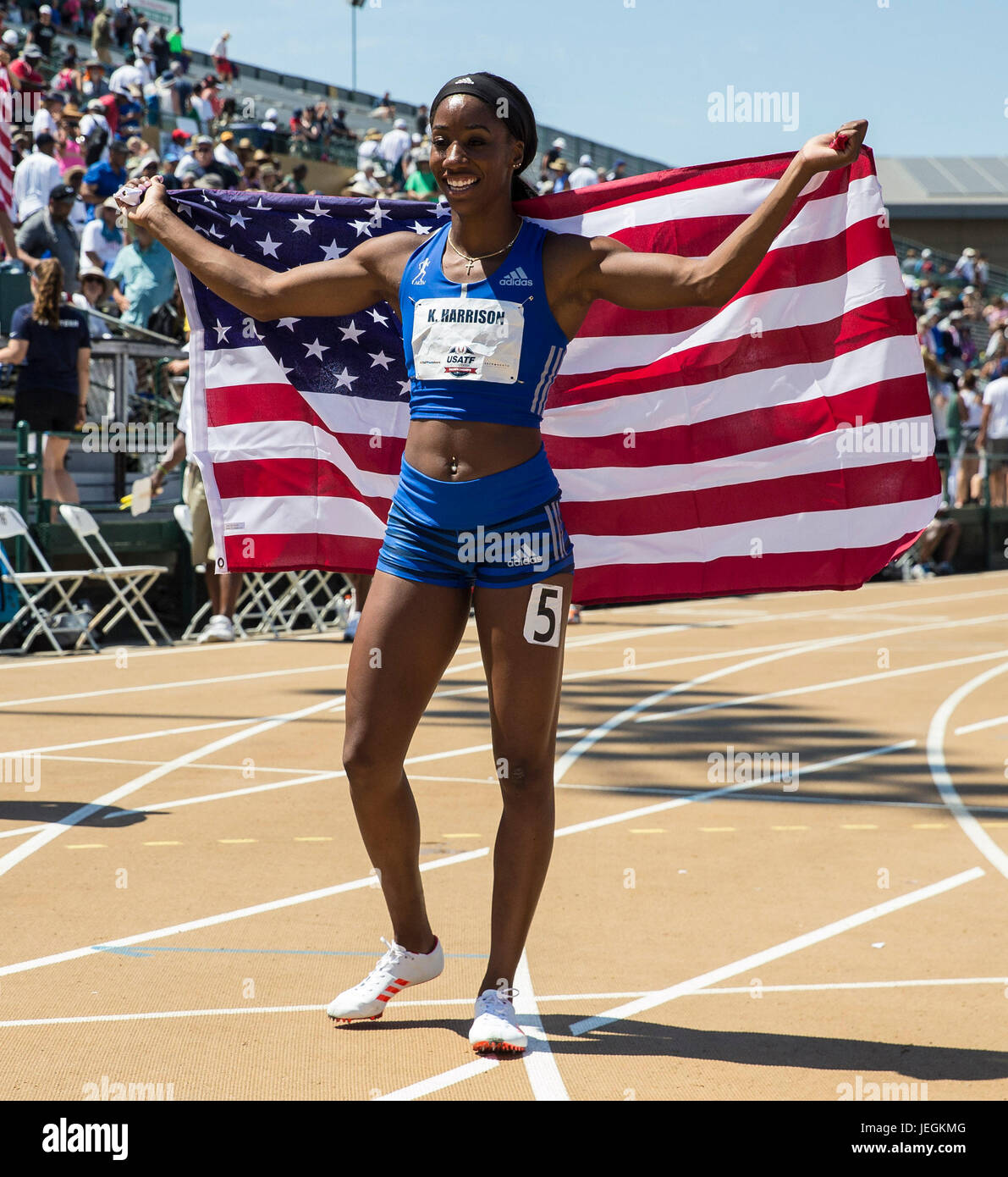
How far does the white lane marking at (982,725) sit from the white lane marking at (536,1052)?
5.66 meters

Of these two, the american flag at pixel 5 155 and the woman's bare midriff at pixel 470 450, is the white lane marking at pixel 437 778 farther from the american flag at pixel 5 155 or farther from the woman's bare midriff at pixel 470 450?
the american flag at pixel 5 155

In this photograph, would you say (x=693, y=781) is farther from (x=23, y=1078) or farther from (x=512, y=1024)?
(x=23, y=1078)

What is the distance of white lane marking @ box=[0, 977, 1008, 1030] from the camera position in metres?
4.36

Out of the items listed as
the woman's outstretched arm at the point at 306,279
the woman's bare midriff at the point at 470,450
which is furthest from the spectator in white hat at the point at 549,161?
the woman's bare midriff at the point at 470,450

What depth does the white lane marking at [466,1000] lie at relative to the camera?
436 cm

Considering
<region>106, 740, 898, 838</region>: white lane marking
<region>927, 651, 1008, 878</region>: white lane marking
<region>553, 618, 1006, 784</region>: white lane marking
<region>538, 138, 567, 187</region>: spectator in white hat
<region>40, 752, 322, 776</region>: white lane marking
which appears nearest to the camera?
<region>927, 651, 1008, 878</region>: white lane marking

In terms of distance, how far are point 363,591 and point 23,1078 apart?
770 centimetres

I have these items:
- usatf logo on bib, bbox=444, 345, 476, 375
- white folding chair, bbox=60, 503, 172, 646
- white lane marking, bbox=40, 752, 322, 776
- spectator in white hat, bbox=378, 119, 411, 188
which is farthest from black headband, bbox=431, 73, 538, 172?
spectator in white hat, bbox=378, 119, 411, 188

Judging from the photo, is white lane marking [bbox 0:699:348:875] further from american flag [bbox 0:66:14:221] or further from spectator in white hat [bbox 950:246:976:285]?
spectator in white hat [bbox 950:246:976:285]

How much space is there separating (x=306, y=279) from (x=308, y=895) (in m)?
2.44

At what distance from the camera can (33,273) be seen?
44.9 ft

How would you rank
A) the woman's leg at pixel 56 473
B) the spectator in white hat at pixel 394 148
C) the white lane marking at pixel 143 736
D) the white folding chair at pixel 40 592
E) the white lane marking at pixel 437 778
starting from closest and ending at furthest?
1. the white lane marking at pixel 437 778
2. the white lane marking at pixel 143 736
3. the white folding chair at pixel 40 592
4. the woman's leg at pixel 56 473
5. the spectator in white hat at pixel 394 148

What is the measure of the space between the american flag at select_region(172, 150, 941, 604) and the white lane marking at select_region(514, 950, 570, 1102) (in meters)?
1.40
